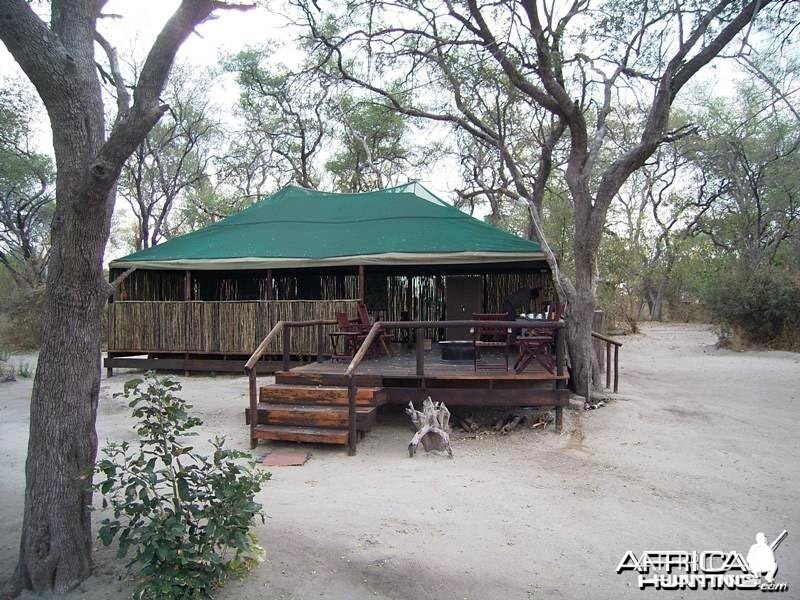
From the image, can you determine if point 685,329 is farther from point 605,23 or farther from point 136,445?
point 136,445

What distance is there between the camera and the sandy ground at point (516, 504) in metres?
3.29

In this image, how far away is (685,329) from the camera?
67.8 ft

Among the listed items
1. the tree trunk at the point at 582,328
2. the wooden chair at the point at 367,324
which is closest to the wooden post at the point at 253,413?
the wooden chair at the point at 367,324

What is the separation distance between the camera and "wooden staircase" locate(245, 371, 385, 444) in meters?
6.04

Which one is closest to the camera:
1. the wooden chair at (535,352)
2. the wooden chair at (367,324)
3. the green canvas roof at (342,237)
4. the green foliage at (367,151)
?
the wooden chair at (535,352)

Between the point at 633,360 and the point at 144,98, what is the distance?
12.9m

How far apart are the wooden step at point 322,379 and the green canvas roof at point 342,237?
3.49 metres

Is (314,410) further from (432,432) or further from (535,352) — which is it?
(535,352)

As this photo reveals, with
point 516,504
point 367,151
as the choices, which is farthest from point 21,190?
point 516,504

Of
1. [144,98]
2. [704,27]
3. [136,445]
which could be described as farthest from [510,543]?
[704,27]

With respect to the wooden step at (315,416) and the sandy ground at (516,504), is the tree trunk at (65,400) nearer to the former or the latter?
the sandy ground at (516,504)

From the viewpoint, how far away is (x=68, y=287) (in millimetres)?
3258

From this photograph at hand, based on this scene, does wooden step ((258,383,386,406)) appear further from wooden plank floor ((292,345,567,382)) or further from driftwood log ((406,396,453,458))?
driftwood log ((406,396,453,458))

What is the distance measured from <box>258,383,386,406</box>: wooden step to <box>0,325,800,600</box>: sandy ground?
0.53m
